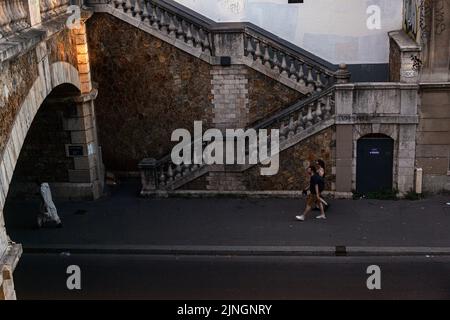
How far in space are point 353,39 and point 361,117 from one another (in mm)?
4549

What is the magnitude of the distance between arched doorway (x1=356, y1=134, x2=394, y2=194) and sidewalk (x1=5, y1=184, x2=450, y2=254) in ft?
1.70

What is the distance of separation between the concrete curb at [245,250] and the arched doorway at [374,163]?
3.36 meters

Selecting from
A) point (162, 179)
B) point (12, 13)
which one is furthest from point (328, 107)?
point (12, 13)

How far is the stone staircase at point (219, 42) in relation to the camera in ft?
62.2

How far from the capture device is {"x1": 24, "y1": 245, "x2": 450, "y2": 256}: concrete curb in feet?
49.3

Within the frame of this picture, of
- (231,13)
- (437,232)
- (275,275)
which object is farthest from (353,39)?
(275,275)

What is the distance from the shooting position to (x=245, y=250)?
1523 centimetres

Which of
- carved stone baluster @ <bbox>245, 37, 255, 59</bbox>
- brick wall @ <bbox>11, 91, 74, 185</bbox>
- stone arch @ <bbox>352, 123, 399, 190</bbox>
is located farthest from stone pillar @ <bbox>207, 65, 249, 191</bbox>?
brick wall @ <bbox>11, 91, 74, 185</bbox>

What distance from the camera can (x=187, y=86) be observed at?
770 inches

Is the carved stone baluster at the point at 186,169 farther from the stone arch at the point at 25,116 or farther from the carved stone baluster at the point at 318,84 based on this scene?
the carved stone baluster at the point at 318,84

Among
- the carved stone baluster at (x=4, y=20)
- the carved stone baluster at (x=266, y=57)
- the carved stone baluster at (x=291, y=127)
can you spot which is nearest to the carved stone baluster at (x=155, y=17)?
the carved stone baluster at (x=266, y=57)

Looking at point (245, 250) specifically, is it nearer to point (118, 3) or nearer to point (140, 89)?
point (140, 89)
